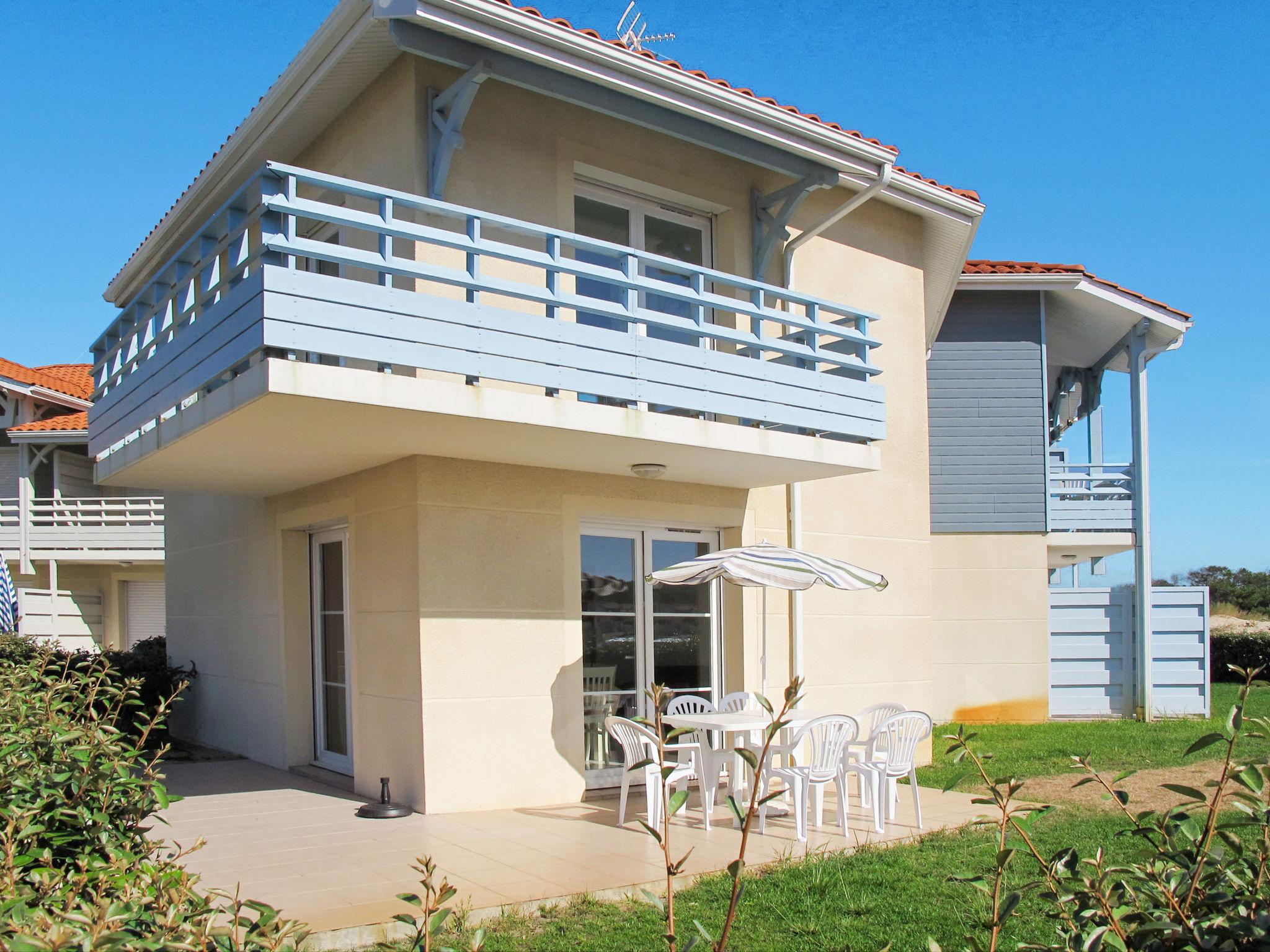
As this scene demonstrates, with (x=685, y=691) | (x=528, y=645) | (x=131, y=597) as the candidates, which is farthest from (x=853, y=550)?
(x=131, y=597)

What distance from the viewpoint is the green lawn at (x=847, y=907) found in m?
5.76

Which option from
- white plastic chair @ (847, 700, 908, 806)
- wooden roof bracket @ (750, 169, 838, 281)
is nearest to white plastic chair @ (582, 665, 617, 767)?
white plastic chair @ (847, 700, 908, 806)

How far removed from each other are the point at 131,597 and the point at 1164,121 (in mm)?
24022

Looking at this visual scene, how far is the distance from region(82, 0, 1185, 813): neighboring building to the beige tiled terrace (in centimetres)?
66

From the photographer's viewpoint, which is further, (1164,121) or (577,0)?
(1164,121)

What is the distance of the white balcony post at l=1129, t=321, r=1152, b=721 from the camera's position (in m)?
16.8

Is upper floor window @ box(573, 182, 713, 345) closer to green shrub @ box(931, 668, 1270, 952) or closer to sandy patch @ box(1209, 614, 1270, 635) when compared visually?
green shrub @ box(931, 668, 1270, 952)

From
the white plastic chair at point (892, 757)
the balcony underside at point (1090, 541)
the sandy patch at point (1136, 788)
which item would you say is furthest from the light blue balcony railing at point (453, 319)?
the balcony underside at point (1090, 541)

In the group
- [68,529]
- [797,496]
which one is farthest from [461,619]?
[68,529]

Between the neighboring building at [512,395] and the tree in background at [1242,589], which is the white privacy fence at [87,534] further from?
the tree in background at [1242,589]

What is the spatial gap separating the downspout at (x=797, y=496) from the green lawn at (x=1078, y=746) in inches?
69.0

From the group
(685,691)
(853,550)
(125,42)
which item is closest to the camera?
(685,691)

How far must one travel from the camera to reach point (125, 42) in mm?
13227

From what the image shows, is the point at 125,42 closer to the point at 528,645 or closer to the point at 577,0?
the point at 577,0
